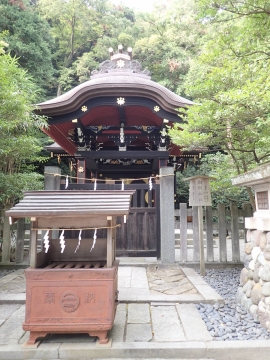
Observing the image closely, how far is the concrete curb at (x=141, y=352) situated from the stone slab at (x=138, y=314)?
Result: 549 millimetres

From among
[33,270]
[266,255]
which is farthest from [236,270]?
[33,270]

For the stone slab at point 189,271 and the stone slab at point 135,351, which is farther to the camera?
the stone slab at point 189,271

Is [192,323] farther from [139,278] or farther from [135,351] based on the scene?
[139,278]

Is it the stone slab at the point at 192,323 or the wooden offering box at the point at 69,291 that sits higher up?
the wooden offering box at the point at 69,291

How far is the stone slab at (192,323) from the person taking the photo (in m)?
2.77

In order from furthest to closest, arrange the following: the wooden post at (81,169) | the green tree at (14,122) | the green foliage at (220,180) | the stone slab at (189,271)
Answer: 1. the wooden post at (81,169)
2. the green foliage at (220,180)
3. the stone slab at (189,271)
4. the green tree at (14,122)

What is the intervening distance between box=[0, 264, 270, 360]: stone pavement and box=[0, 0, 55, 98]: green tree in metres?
15.4

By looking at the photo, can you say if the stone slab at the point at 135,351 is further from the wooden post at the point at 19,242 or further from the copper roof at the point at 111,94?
the copper roof at the point at 111,94

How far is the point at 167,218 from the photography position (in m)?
5.72

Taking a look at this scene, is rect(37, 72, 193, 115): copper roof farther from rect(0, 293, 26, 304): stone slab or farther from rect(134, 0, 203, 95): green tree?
rect(134, 0, 203, 95): green tree

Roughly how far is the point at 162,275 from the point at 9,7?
18403 mm

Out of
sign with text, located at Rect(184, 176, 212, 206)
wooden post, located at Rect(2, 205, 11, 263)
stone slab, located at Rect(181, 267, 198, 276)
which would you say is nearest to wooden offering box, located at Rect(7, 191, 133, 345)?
sign with text, located at Rect(184, 176, 212, 206)

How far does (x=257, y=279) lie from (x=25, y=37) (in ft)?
61.4

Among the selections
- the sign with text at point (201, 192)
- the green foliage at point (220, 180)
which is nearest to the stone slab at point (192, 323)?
the sign with text at point (201, 192)
